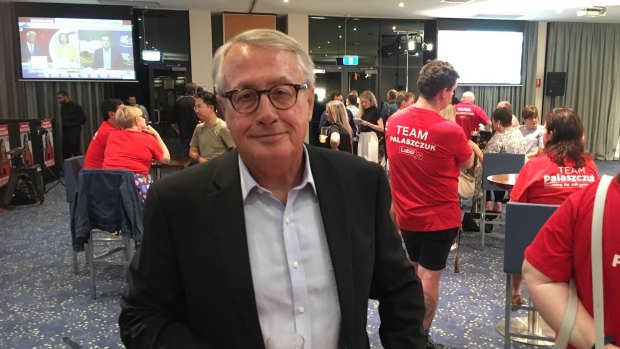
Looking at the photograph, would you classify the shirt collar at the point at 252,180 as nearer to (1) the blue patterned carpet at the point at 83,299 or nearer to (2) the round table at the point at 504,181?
(1) the blue patterned carpet at the point at 83,299

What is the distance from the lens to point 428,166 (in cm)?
253

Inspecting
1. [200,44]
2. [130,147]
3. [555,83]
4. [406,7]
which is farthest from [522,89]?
[130,147]

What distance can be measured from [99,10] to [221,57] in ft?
30.2

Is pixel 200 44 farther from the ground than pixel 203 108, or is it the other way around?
pixel 200 44

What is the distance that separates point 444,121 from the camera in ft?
8.23

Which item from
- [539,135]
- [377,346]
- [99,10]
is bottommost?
[377,346]

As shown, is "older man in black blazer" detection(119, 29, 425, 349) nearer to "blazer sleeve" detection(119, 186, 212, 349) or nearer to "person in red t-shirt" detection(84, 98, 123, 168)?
"blazer sleeve" detection(119, 186, 212, 349)

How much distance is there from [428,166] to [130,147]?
2.31 metres

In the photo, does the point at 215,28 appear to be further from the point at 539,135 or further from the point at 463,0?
the point at 539,135

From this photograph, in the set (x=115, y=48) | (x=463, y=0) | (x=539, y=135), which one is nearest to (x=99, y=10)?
(x=115, y=48)

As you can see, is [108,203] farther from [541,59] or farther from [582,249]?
[541,59]

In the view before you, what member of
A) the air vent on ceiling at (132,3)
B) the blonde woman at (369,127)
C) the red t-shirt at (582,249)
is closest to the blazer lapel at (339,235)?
the red t-shirt at (582,249)

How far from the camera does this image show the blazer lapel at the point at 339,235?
1023mm

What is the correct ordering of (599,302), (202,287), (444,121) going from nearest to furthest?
(202,287) → (599,302) → (444,121)
